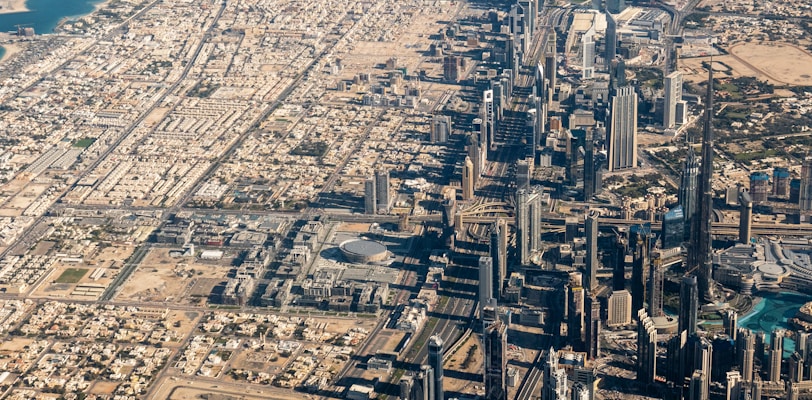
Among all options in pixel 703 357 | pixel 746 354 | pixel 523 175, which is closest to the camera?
pixel 703 357

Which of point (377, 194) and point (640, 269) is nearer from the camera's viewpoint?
point (640, 269)

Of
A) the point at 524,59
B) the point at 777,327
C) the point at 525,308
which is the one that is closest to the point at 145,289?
the point at 525,308

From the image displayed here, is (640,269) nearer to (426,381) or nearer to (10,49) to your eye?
(426,381)

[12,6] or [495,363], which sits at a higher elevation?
[12,6]

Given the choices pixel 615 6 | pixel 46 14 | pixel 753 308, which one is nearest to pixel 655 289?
pixel 753 308

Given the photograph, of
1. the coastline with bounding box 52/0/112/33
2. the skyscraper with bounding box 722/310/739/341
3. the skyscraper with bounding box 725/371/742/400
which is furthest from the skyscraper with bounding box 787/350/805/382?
the coastline with bounding box 52/0/112/33

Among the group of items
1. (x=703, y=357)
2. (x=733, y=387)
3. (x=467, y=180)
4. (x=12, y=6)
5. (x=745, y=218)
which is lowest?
(x=733, y=387)

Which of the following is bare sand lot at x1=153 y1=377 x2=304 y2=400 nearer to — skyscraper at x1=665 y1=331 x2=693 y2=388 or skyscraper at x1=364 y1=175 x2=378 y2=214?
skyscraper at x1=665 y1=331 x2=693 y2=388

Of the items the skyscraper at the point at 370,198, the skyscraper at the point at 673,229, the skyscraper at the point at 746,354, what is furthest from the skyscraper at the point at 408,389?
the skyscraper at the point at 370,198
